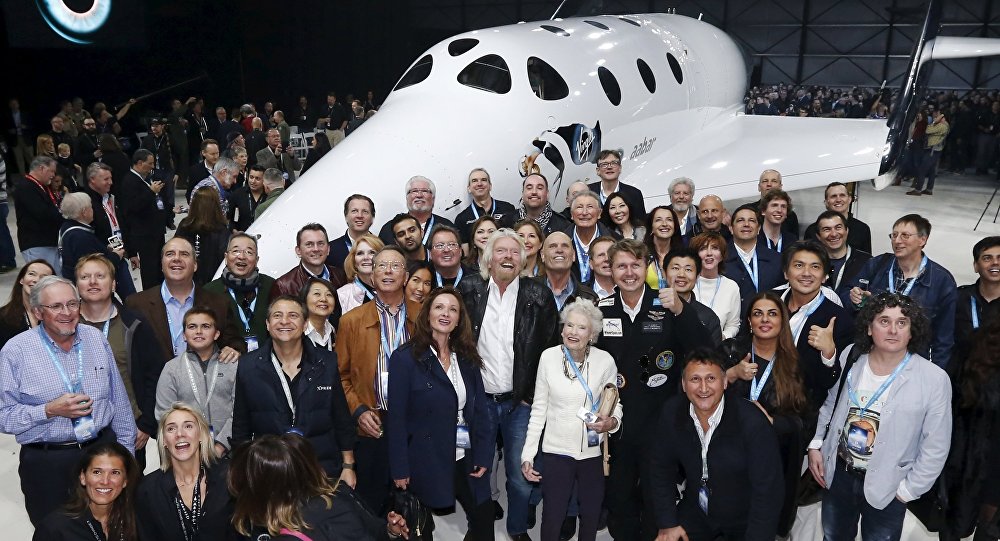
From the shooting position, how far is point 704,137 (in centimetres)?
1373

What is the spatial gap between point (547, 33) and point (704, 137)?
486 cm

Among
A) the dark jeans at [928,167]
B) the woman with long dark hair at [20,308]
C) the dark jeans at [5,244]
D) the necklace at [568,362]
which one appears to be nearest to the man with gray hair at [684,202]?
the necklace at [568,362]

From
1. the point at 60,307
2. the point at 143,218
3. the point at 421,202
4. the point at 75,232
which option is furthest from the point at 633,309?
the point at 143,218

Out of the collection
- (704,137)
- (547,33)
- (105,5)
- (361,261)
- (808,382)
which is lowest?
(808,382)

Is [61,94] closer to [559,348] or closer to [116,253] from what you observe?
[116,253]

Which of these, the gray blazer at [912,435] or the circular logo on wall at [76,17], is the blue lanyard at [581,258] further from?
the circular logo on wall at [76,17]

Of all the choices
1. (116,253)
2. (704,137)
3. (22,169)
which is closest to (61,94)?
(22,169)

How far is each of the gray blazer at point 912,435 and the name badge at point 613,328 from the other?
64.4 inches

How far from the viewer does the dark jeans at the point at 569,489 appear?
485 cm

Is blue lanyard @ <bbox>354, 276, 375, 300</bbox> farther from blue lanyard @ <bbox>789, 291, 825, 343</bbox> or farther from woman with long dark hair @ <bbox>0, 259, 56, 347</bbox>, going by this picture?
blue lanyard @ <bbox>789, 291, 825, 343</bbox>

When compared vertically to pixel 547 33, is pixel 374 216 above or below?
below

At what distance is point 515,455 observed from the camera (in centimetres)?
534

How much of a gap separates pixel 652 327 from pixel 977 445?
6.94 feet

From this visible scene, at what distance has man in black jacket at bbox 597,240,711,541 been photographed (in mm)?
4965
